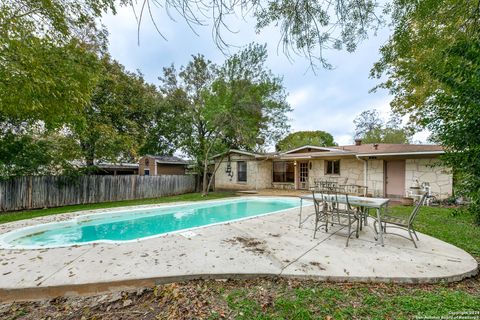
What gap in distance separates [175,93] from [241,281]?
1851 cm

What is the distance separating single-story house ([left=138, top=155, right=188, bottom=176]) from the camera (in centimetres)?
1934

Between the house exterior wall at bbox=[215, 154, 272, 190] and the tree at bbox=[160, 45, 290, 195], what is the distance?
1.18 meters

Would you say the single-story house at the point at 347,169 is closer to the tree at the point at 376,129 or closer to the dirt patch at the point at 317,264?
the dirt patch at the point at 317,264

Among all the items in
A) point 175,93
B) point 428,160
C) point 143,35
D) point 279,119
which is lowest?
point 428,160

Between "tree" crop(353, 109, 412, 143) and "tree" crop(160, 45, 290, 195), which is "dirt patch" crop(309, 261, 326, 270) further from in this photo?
"tree" crop(353, 109, 412, 143)

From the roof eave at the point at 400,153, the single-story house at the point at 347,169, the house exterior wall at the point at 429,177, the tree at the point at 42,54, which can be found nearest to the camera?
the tree at the point at 42,54

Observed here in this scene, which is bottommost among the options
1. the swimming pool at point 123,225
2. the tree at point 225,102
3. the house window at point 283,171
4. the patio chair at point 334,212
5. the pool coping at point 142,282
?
the swimming pool at point 123,225

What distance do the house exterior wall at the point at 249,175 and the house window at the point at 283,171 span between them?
515mm

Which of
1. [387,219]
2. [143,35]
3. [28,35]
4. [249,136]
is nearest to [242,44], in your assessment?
[143,35]

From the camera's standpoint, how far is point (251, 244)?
4199 millimetres

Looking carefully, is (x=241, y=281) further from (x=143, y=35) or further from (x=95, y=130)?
(x=95, y=130)

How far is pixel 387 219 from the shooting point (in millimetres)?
4441

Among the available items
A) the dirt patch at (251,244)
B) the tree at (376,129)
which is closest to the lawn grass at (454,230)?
the dirt patch at (251,244)

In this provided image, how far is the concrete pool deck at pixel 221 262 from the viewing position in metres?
2.84
